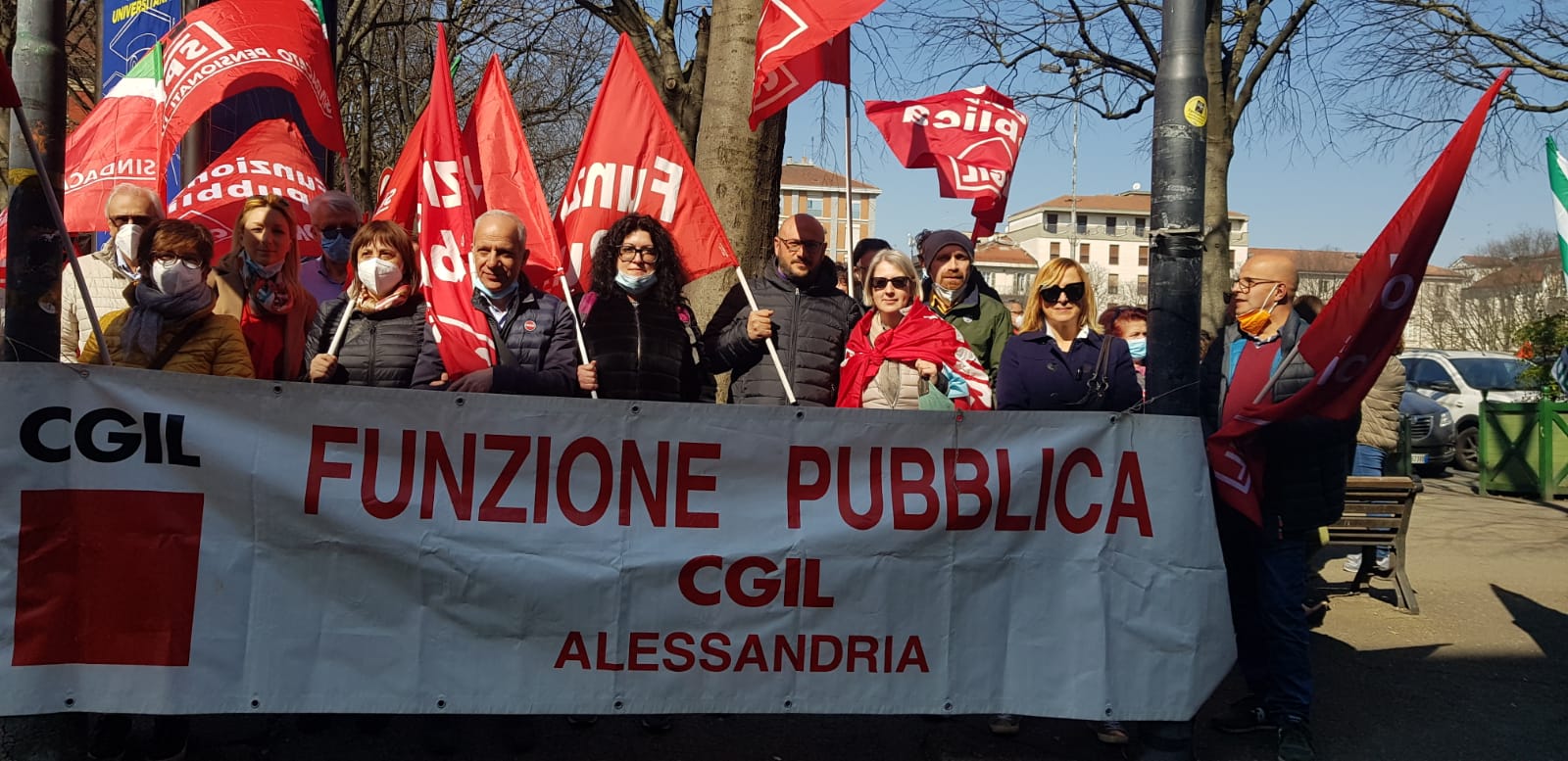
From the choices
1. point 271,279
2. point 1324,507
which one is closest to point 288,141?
point 271,279

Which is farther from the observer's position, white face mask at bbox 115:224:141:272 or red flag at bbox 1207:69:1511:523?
white face mask at bbox 115:224:141:272

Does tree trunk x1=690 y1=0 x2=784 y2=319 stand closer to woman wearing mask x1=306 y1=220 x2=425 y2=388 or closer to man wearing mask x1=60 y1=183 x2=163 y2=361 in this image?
woman wearing mask x1=306 y1=220 x2=425 y2=388

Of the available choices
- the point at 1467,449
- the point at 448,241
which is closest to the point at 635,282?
the point at 448,241

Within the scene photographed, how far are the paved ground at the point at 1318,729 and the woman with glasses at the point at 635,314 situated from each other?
1309 mm

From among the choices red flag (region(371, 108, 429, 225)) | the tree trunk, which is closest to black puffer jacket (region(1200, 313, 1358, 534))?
the tree trunk

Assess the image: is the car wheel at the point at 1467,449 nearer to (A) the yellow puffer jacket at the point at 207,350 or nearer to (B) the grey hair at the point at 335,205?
(B) the grey hair at the point at 335,205

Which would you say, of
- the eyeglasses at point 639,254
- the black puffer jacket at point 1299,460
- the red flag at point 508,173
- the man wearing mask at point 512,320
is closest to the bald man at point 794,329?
the eyeglasses at point 639,254

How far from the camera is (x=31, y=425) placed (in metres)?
3.84

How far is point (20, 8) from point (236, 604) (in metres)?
2.00

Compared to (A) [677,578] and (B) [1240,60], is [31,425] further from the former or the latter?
(B) [1240,60]

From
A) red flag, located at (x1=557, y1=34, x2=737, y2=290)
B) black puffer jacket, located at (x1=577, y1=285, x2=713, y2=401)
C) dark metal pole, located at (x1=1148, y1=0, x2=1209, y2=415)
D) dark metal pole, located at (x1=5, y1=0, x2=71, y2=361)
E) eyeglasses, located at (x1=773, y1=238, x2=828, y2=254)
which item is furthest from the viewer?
red flag, located at (x1=557, y1=34, x2=737, y2=290)

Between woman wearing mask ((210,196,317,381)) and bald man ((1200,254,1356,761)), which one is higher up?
woman wearing mask ((210,196,317,381))

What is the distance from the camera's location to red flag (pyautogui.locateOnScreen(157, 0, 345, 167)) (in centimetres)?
671

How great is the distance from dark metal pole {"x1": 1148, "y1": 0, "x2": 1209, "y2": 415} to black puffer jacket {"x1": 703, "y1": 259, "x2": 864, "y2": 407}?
1.33m
